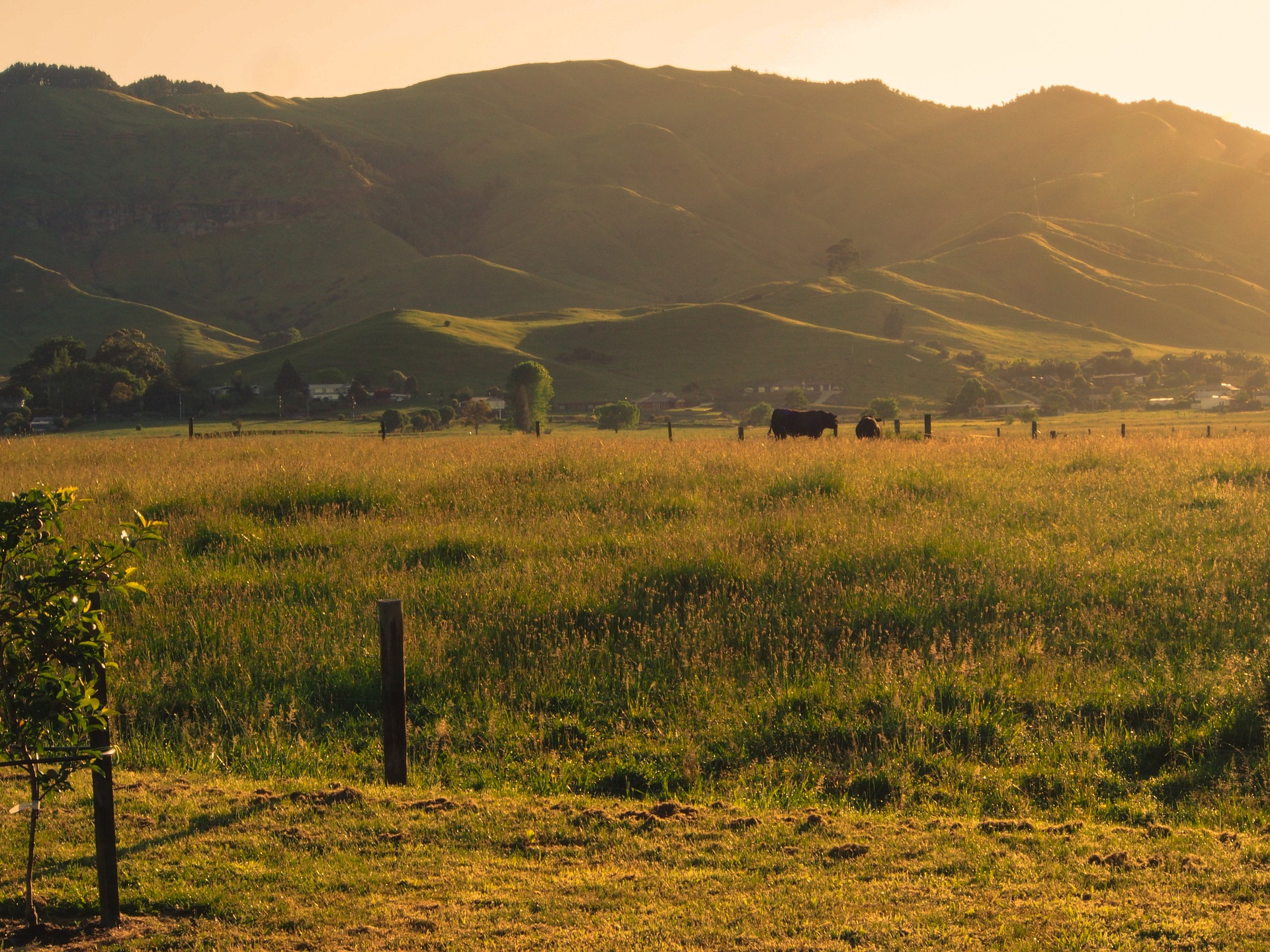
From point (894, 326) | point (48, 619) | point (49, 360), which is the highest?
point (894, 326)

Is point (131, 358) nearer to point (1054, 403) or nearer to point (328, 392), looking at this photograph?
point (328, 392)

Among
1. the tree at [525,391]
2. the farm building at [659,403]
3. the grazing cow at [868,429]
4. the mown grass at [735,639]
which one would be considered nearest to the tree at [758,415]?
the farm building at [659,403]

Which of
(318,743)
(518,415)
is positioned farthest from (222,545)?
(518,415)

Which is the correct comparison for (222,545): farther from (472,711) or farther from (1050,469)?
(1050,469)

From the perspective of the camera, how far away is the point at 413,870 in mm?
5902

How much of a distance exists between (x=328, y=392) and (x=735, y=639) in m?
124

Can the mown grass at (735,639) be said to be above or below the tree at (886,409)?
below

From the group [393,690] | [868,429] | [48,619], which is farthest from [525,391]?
[48,619]

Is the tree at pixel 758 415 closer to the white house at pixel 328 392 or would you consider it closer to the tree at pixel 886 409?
the tree at pixel 886 409

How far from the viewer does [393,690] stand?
24.6 feet

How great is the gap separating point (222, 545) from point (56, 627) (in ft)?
33.5

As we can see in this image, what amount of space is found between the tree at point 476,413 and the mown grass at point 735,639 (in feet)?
298

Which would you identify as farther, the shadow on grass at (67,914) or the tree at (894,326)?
the tree at (894,326)

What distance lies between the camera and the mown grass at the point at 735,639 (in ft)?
25.7
